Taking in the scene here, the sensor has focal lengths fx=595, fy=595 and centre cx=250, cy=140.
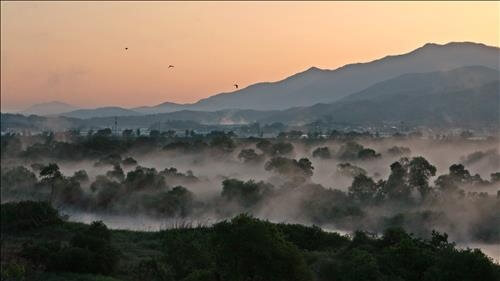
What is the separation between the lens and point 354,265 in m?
40.4

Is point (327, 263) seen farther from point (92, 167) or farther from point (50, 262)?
point (92, 167)

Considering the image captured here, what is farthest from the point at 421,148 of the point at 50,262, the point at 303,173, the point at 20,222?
the point at 50,262

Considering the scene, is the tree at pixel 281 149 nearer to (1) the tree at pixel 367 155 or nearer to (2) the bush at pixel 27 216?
(1) the tree at pixel 367 155

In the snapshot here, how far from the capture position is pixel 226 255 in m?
31.5

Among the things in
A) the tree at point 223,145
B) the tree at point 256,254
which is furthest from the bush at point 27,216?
the tree at point 223,145

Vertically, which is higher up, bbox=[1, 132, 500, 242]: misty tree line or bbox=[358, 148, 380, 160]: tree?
bbox=[358, 148, 380, 160]: tree

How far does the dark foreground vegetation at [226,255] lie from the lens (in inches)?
1227

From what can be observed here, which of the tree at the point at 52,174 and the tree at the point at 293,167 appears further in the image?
the tree at the point at 293,167

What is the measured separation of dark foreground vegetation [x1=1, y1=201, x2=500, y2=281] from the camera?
102ft

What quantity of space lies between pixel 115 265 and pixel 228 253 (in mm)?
19505

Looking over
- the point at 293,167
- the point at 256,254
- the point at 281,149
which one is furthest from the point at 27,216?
the point at 281,149

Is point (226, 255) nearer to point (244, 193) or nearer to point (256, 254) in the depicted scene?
point (256, 254)

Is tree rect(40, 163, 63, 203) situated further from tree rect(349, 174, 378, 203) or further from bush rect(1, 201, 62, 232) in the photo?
tree rect(349, 174, 378, 203)

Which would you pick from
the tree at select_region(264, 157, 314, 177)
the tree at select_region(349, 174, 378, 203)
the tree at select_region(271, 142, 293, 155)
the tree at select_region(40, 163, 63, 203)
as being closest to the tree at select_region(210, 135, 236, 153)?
the tree at select_region(271, 142, 293, 155)
